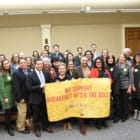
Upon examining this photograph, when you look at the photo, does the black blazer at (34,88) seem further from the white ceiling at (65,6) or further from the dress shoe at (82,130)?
the white ceiling at (65,6)

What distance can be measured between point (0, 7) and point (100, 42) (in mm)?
3394

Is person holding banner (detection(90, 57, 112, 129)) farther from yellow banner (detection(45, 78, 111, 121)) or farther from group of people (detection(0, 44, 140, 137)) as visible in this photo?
yellow banner (detection(45, 78, 111, 121))

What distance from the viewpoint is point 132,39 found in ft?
32.1

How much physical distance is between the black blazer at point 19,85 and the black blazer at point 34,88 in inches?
6.1

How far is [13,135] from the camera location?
495cm

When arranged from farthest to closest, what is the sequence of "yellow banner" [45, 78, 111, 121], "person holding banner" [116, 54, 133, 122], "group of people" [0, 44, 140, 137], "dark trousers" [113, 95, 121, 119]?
"dark trousers" [113, 95, 121, 119]
"person holding banner" [116, 54, 133, 122]
"yellow banner" [45, 78, 111, 121]
"group of people" [0, 44, 140, 137]

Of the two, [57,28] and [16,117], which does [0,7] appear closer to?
[57,28]

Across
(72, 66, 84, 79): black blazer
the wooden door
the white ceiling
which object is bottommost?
(72, 66, 84, 79): black blazer

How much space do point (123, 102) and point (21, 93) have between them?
197 cm

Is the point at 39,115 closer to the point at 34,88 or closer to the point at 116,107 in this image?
the point at 34,88

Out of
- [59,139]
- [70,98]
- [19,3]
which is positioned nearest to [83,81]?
[70,98]

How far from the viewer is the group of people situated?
4809mm

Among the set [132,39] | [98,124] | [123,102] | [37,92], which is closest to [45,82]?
[37,92]

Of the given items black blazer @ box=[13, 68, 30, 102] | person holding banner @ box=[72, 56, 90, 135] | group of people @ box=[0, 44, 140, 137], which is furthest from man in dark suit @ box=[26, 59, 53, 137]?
person holding banner @ box=[72, 56, 90, 135]
